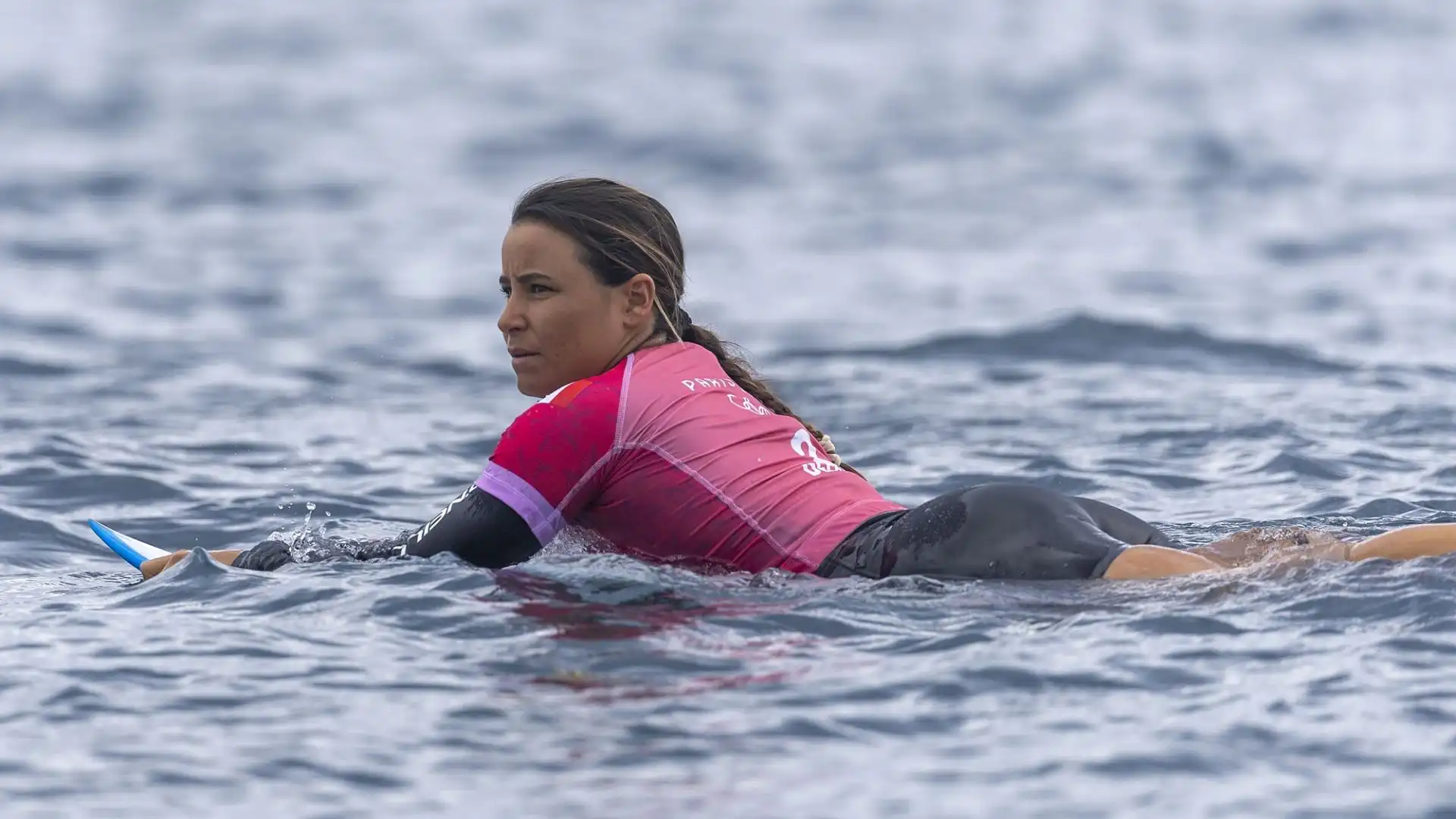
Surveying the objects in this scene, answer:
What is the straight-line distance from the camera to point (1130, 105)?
1073 inches

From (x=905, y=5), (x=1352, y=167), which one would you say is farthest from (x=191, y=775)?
(x=905, y=5)

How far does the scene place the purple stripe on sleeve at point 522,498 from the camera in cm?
650

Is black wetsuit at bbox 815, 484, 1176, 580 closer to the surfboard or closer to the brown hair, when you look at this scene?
the brown hair

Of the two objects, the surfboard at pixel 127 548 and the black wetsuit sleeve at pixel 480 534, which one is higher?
the black wetsuit sleeve at pixel 480 534

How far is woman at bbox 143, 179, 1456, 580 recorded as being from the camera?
21.2 ft

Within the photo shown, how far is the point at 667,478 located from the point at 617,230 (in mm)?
959

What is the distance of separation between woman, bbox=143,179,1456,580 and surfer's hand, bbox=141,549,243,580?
11mm

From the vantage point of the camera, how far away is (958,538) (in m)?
6.48

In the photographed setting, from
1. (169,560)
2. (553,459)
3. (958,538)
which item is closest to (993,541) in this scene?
(958,538)

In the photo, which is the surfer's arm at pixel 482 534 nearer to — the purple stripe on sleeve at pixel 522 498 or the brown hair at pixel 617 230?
the purple stripe on sleeve at pixel 522 498

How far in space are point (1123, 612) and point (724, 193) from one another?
15986 millimetres

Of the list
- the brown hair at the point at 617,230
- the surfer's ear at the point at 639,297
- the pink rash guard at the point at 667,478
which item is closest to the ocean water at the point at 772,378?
the pink rash guard at the point at 667,478

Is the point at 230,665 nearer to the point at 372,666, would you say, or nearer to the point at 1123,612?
the point at 372,666

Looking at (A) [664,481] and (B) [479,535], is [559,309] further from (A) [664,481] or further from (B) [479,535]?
(B) [479,535]
